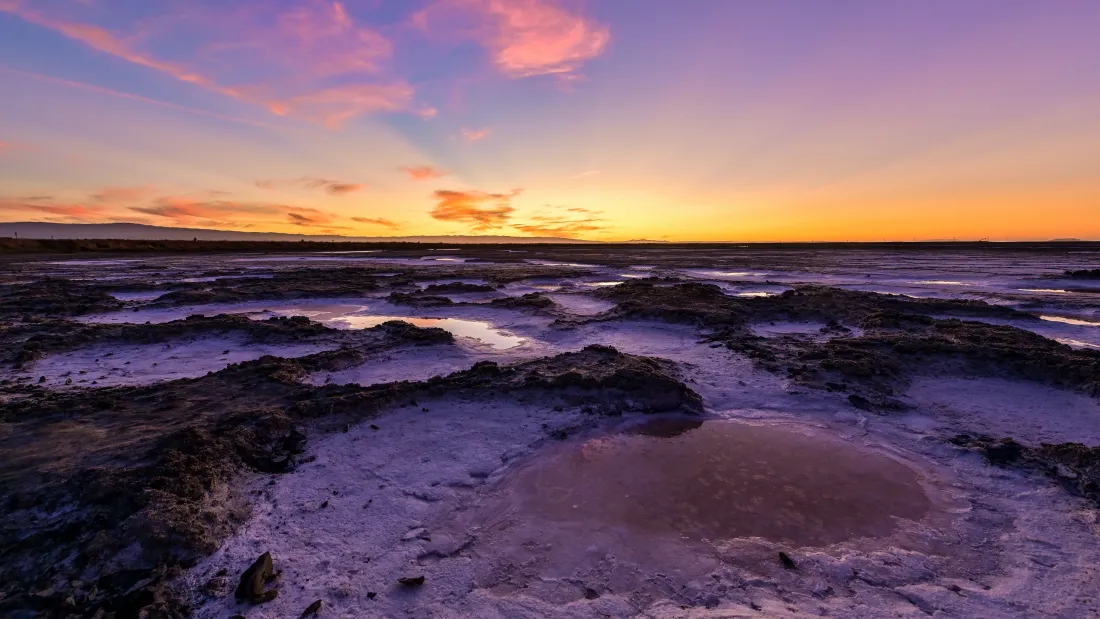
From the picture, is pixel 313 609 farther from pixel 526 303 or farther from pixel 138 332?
pixel 526 303

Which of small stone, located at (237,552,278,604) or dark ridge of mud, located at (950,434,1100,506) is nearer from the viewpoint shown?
small stone, located at (237,552,278,604)

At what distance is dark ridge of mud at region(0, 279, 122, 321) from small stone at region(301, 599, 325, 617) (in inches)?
669

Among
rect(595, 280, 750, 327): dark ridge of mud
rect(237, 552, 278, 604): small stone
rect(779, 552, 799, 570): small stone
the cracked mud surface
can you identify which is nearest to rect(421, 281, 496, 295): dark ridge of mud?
rect(595, 280, 750, 327): dark ridge of mud

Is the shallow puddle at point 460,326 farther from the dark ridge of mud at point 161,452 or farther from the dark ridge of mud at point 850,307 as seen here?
the dark ridge of mud at point 850,307

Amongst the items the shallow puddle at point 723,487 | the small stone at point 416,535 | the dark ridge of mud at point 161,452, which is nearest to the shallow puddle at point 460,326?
the dark ridge of mud at point 161,452

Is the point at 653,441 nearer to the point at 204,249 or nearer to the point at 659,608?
the point at 659,608

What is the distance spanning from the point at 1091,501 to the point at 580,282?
77.0 feet

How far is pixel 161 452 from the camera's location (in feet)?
17.3

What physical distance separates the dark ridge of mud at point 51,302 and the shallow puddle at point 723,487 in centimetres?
1761

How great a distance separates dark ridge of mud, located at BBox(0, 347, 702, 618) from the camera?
367 centimetres

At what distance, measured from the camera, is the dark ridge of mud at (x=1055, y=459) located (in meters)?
5.11

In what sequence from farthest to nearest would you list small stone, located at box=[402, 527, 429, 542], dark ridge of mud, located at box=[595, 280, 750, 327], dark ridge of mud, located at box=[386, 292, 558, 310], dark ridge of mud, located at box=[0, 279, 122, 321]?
dark ridge of mud, located at box=[386, 292, 558, 310] → dark ridge of mud, located at box=[0, 279, 122, 321] → dark ridge of mud, located at box=[595, 280, 750, 327] → small stone, located at box=[402, 527, 429, 542]

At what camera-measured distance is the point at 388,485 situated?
5.25 m

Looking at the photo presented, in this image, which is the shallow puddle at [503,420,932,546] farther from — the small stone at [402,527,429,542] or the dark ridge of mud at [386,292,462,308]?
the dark ridge of mud at [386,292,462,308]
